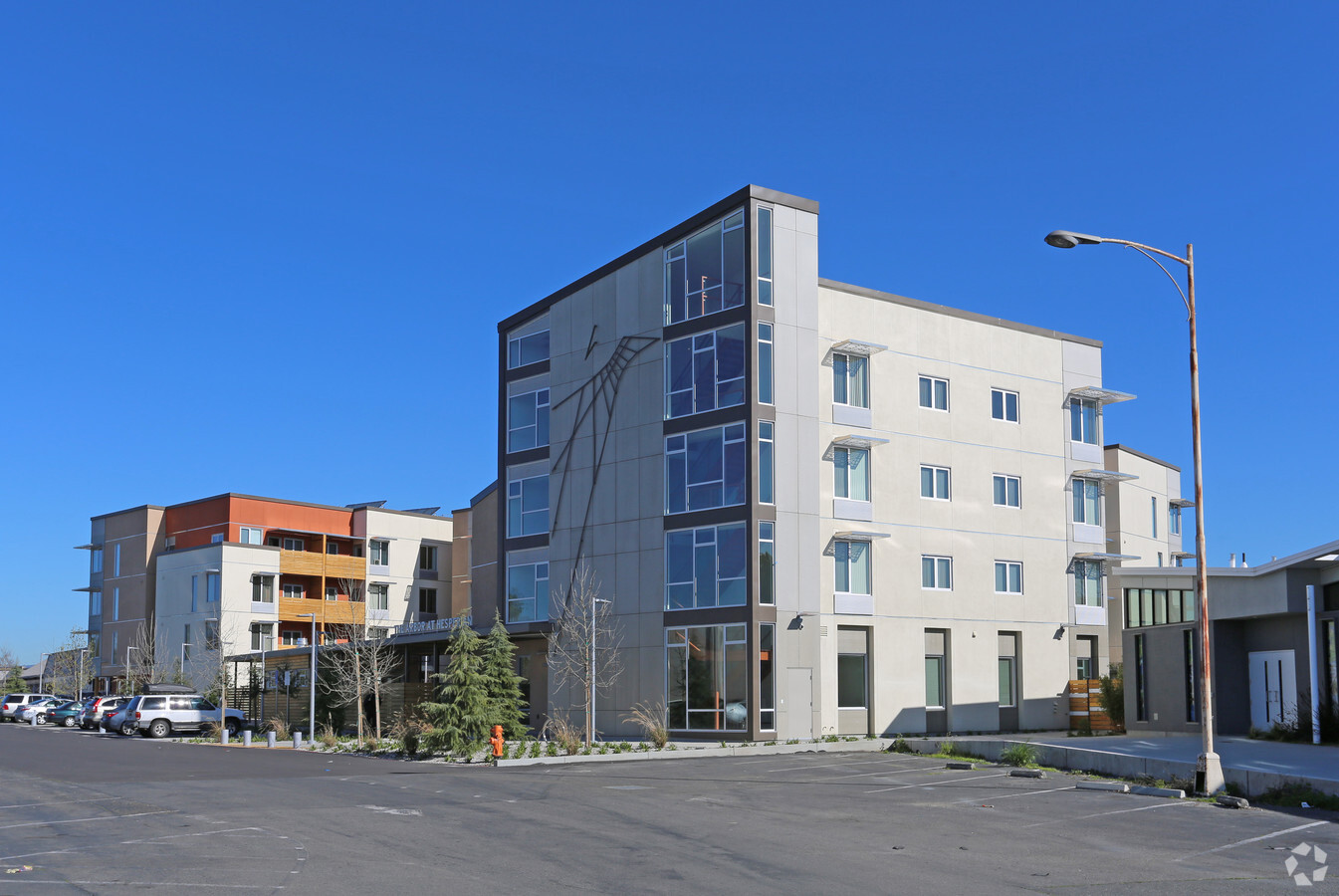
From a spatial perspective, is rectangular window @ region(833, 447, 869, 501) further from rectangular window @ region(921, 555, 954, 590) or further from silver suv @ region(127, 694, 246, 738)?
silver suv @ region(127, 694, 246, 738)

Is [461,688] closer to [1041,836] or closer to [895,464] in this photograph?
[895,464]

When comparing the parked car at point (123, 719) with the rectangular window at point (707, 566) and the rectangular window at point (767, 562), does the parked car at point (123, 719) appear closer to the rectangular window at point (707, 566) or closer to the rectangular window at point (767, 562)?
the rectangular window at point (707, 566)

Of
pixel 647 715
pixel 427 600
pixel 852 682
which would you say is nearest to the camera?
pixel 647 715

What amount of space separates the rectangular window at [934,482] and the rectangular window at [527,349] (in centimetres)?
1650

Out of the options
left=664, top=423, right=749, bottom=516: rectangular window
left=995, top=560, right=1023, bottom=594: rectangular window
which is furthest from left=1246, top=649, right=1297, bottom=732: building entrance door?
left=664, top=423, right=749, bottom=516: rectangular window

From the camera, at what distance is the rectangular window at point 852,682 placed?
43.8 meters

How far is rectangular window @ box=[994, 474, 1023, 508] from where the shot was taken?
48969mm

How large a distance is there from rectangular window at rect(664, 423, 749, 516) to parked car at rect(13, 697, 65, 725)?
50257mm

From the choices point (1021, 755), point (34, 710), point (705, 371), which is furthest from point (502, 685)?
point (34, 710)

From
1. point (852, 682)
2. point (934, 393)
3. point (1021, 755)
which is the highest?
point (934, 393)

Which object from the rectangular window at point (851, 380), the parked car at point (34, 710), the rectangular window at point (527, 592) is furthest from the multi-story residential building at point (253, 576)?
the rectangular window at point (851, 380)

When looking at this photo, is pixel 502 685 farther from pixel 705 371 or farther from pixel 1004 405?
pixel 1004 405

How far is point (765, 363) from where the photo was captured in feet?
139

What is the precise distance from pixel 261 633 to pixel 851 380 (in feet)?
156
